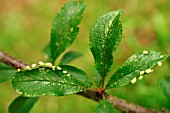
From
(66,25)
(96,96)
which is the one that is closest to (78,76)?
(96,96)

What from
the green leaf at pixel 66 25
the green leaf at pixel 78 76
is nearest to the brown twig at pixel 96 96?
the green leaf at pixel 78 76

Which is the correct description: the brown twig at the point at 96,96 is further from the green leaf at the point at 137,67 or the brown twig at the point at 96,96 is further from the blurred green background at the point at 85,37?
the blurred green background at the point at 85,37

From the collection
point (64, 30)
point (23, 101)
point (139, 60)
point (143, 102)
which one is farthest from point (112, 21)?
point (143, 102)

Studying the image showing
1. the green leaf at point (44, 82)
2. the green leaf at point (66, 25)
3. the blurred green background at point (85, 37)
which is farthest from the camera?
the blurred green background at point (85, 37)

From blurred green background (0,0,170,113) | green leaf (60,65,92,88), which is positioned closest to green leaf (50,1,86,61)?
green leaf (60,65,92,88)

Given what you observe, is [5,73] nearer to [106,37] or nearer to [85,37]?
[106,37]

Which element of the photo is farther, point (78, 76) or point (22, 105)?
point (22, 105)

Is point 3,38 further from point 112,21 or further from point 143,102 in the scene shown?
point 112,21
